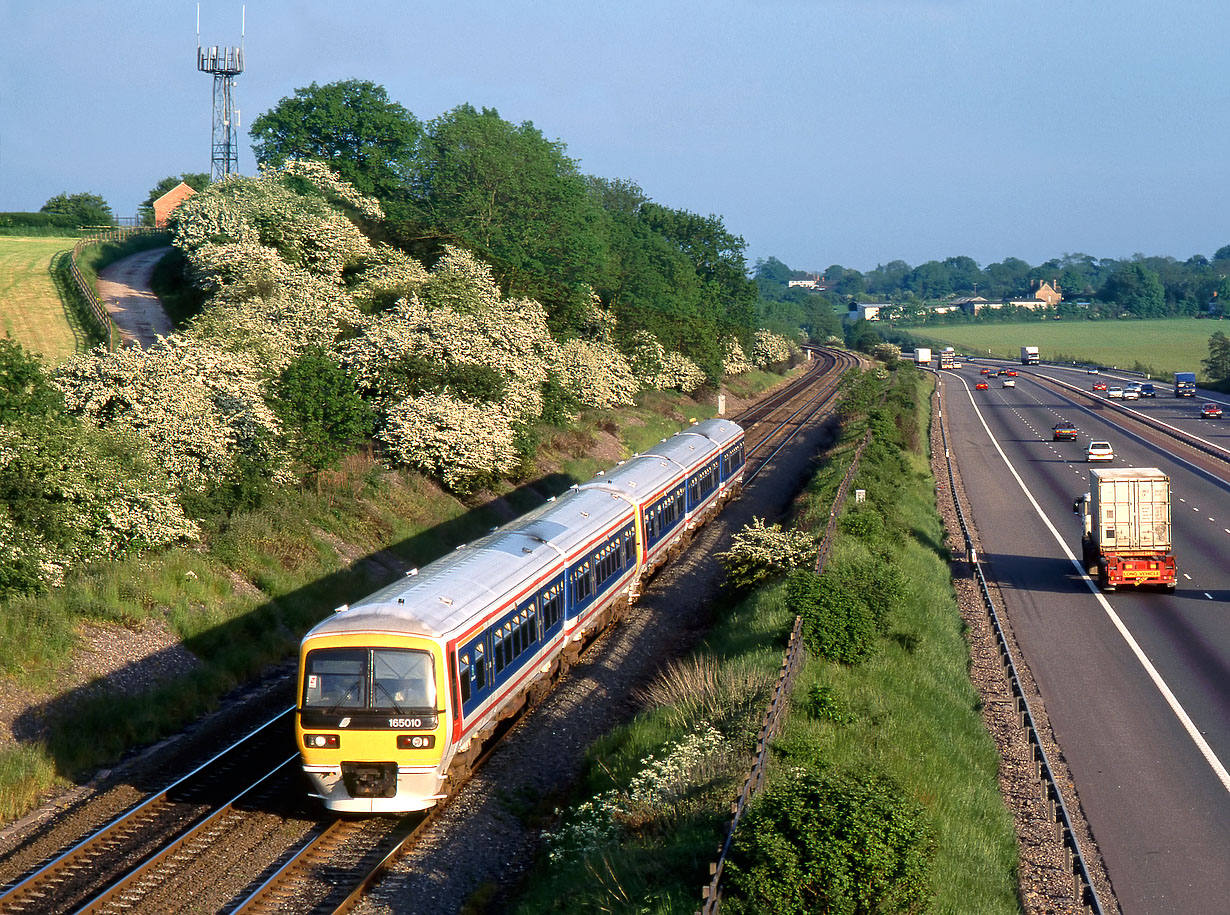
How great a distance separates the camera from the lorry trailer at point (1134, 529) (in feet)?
93.3

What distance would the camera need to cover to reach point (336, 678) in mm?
14797

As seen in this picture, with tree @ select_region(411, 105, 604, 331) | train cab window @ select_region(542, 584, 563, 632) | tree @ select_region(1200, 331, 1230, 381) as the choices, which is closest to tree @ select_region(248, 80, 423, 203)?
tree @ select_region(411, 105, 604, 331)

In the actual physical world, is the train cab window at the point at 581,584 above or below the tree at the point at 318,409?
below

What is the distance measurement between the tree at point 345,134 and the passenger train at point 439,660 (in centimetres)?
4674

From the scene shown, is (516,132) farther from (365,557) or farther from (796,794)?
(796,794)

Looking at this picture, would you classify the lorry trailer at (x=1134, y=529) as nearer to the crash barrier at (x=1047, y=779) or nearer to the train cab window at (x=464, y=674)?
the crash barrier at (x=1047, y=779)

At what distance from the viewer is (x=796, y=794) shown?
11.5 metres

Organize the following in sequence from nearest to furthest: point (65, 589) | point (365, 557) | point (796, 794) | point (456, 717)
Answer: point (796, 794), point (456, 717), point (65, 589), point (365, 557)

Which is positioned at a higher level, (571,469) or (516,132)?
(516,132)

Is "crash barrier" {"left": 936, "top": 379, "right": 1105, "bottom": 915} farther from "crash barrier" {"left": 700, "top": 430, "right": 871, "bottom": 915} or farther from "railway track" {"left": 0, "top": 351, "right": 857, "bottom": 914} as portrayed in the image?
"railway track" {"left": 0, "top": 351, "right": 857, "bottom": 914}

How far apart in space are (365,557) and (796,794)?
19.1 m

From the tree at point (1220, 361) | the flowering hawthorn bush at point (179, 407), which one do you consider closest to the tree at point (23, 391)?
the flowering hawthorn bush at point (179, 407)

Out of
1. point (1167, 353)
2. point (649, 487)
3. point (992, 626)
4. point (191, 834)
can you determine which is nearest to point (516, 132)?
point (649, 487)

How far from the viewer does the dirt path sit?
44.5 metres
